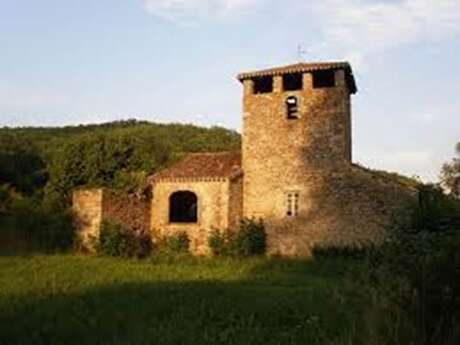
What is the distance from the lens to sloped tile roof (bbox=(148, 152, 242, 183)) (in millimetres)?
29609

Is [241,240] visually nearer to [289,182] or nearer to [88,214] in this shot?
[289,182]

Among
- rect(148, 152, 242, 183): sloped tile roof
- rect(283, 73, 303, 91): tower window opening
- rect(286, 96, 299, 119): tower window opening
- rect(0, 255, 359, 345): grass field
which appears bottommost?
rect(0, 255, 359, 345): grass field

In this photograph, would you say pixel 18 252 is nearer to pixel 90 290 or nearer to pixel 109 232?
pixel 109 232

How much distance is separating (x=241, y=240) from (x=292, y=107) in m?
6.03

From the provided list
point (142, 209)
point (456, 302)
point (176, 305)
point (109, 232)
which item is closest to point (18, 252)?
point (109, 232)

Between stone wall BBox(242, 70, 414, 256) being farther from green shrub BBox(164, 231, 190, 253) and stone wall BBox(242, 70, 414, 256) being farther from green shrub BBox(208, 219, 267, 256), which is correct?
green shrub BBox(164, 231, 190, 253)

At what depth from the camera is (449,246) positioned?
7.27 metres

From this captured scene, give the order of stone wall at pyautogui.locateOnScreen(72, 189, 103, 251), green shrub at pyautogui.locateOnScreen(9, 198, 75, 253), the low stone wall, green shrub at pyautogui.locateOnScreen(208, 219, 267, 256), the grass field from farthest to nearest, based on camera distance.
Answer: stone wall at pyautogui.locateOnScreen(72, 189, 103, 251) < green shrub at pyautogui.locateOnScreen(9, 198, 75, 253) < green shrub at pyautogui.locateOnScreen(208, 219, 267, 256) < the low stone wall < the grass field

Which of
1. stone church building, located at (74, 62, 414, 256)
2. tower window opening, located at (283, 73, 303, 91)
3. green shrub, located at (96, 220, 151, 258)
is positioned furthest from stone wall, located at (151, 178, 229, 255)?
tower window opening, located at (283, 73, 303, 91)

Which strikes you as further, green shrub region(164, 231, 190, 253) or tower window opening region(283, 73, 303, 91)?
tower window opening region(283, 73, 303, 91)

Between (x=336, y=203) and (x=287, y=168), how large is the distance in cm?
258

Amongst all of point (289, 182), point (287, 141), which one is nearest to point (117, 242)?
point (289, 182)

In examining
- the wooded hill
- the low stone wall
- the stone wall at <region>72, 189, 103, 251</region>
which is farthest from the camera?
the wooded hill

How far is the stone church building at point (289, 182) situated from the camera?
27578 mm
